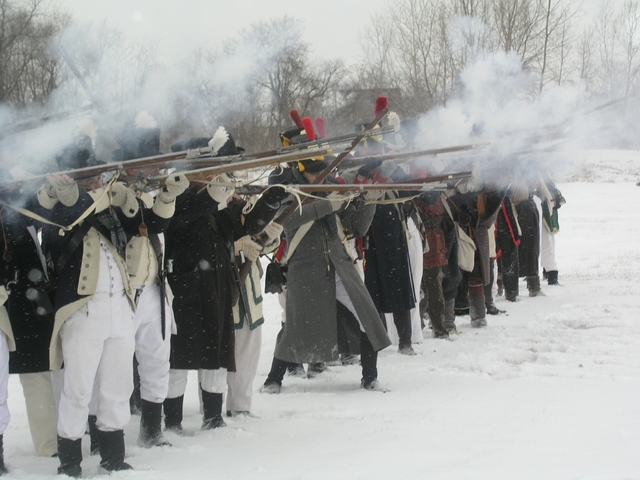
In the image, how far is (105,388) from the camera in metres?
4.30

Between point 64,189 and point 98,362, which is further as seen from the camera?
point 98,362

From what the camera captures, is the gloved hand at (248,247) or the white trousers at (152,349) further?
the gloved hand at (248,247)

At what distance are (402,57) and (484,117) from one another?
9.81 meters

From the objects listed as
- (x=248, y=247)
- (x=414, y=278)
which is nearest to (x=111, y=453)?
(x=248, y=247)

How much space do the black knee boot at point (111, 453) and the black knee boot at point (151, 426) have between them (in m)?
0.50

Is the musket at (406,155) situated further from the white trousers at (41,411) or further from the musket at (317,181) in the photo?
the white trousers at (41,411)

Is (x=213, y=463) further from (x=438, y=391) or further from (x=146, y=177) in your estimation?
(x=438, y=391)

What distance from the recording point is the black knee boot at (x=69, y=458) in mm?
4148

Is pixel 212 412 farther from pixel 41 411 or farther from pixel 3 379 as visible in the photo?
pixel 3 379

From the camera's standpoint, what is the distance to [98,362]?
4.28 meters

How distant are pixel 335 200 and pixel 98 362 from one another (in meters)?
2.47

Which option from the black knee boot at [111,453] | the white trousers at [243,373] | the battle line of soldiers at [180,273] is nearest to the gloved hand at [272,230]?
the battle line of soldiers at [180,273]

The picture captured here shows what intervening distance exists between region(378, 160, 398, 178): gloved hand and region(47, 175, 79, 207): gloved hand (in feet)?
11.4

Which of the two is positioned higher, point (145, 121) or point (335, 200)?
point (145, 121)
